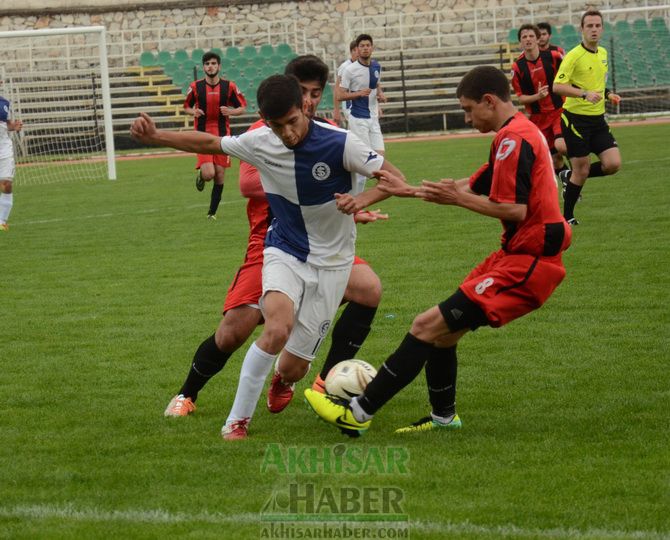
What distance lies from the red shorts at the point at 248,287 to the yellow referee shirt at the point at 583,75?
7.40 metres

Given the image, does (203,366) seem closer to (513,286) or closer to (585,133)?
(513,286)

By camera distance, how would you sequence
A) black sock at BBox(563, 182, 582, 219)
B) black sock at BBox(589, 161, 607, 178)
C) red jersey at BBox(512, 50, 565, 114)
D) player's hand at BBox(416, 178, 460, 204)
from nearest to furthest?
player's hand at BBox(416, 178, 460, 204) → black sock at BBox(563, 182, 582, 219) → black sock at BBox(589, 161, 607, 178) → red jersey at BBox(512, 50, 565, 114)

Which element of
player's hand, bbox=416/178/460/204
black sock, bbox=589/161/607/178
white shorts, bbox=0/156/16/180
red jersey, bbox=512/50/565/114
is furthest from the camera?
white shorts, bbox=0/156/16/180

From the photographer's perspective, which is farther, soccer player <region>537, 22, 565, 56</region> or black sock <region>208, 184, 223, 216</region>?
soccer player <region>537, 22, 565, 56</region>

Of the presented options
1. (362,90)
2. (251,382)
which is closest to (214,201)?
(362,90)

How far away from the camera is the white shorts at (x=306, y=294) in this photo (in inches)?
222

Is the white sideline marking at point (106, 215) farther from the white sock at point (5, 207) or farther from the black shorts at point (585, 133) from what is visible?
the black shorts at point (585, 133)

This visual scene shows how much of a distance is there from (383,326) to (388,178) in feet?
9.35

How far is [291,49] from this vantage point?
108 ft

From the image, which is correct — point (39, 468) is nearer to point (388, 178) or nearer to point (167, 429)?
point (167, 429)

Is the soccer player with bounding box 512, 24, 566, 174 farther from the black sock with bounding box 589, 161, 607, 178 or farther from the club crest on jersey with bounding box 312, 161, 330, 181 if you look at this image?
the club crest on jersey with bounding box 312, 161, 330, 181

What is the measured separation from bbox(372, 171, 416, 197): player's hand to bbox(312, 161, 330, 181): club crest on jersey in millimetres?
341

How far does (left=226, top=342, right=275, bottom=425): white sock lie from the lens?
5539 mm

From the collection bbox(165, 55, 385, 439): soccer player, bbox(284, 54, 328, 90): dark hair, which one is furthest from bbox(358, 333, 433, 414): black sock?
bbox(284, 54, 328, 90): dark hair
